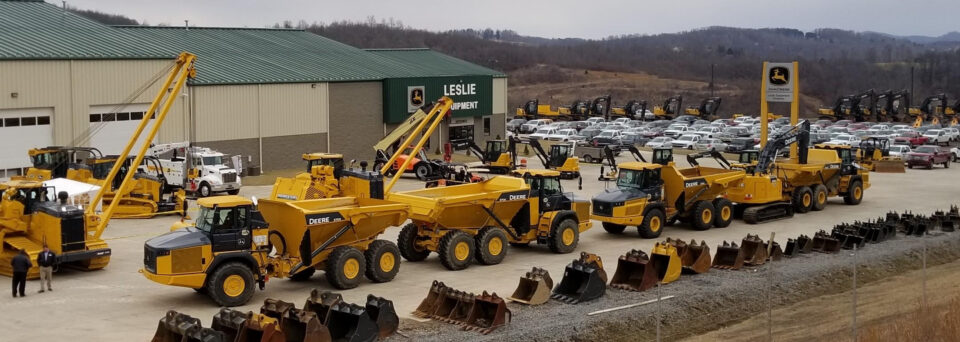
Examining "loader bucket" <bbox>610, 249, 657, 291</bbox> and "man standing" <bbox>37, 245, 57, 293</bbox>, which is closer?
"loader bucket" <bbox>610, 249, 657, 291</bbox>

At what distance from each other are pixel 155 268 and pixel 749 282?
12.1m

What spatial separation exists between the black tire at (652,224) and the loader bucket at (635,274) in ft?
25.2

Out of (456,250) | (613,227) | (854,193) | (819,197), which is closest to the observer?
(456,250)

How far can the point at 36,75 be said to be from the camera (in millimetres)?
43156

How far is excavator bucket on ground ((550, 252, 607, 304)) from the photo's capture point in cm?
2186

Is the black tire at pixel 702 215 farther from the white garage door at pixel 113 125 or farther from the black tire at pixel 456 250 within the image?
the white garage door at pixel 113 125

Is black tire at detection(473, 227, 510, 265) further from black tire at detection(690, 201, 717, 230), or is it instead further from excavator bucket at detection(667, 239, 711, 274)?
black tire at detection(690, 201, 717, 230)

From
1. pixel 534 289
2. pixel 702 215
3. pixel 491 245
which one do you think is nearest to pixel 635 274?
pixel 534 289

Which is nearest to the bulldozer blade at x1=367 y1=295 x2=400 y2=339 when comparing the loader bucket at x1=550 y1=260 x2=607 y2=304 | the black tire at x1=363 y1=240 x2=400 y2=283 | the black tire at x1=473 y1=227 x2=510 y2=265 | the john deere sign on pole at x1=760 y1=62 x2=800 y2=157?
the loader bucket at x1=550 y1=260 x2=607 y2=304

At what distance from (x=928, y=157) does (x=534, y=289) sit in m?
40.5

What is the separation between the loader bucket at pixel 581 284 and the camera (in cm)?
2184

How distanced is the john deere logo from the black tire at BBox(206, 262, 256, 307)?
2735 centimetres

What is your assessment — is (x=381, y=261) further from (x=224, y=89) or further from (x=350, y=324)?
(x=224, y=89)

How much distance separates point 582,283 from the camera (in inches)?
876
